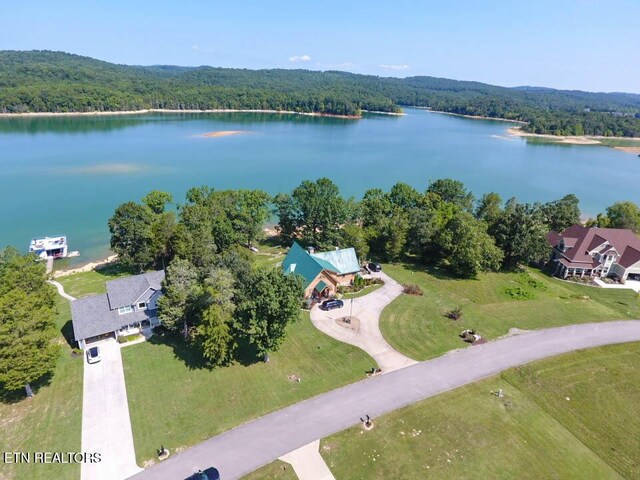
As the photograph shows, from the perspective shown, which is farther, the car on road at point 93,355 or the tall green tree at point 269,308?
the car on road at point 93,355

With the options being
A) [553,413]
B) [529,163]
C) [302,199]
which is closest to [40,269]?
[302,199]

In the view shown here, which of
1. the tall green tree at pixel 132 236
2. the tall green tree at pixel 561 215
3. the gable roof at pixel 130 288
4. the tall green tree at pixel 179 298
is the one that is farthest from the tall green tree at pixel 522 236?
the tall green tree at pixel 132 236

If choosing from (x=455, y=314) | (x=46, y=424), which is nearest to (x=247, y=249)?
(x=455, y=314)

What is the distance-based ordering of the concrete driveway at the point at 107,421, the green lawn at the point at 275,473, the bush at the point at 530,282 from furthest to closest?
the bush at the point at 530,282 → the concrete driveway at the point at 107,421 → the green lawn at the point at 275,473

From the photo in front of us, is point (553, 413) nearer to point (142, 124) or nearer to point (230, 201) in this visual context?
point (230, 201)

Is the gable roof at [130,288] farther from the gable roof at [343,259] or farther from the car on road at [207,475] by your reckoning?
the car on road at [207,475]

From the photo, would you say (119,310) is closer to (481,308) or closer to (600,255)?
(481,308)
